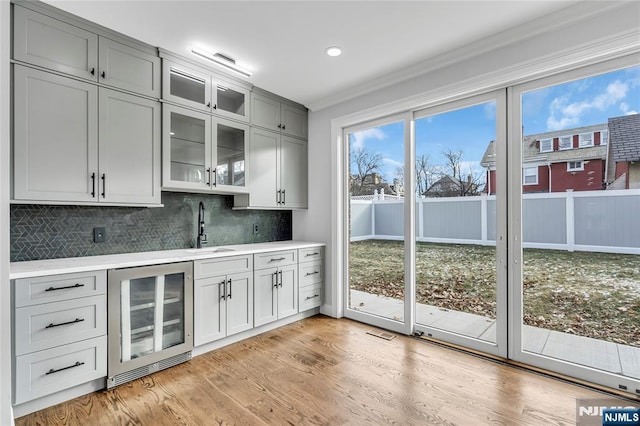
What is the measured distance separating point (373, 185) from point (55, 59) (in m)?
2.98

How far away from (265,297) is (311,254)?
798 mm

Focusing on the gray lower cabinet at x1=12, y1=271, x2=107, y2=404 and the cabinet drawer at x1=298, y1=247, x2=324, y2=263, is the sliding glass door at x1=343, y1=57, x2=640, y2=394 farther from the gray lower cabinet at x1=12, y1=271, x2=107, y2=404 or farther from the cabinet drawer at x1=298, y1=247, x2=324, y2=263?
→ the gray lower cabinet at x1=12, y1=271, x2=107, y2=404

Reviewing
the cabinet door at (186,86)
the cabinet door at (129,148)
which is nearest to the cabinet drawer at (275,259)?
the cabinet door at (129,148)

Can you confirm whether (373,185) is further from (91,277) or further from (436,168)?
(91,277)

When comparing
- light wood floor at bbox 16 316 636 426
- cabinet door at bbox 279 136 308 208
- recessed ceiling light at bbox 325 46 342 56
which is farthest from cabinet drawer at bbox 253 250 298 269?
recessed ceiling light at bbox 325 46 342 56

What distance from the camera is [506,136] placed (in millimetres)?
2670

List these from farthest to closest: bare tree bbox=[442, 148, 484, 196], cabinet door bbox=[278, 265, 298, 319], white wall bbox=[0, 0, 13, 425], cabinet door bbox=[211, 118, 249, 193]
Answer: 1. cabinet door bbox=[278, 265, 298, 319]
2. cabinet door bbox=[211, 118, 249, 193]
3. bare tree bbox=[442, 148, 484, 196]
4. white wall bbox=[0, 0, 13, 425]

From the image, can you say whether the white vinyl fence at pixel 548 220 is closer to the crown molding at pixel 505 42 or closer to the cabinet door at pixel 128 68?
the crown molding at pixel 505 42

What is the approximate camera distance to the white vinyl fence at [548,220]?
7.27 ft

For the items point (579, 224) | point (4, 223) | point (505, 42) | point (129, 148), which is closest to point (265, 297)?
point (129, 148)

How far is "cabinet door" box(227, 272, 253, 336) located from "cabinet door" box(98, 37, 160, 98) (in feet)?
5.97

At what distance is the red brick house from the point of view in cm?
230

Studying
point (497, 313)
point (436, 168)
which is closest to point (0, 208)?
point (436, 168)

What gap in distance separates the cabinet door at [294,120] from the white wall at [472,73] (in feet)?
0.35
